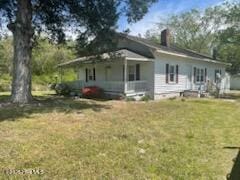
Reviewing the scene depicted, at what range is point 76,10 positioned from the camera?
15406 mm

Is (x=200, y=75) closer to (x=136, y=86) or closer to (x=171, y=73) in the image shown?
(x=171, y=73)

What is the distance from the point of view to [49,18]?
17031 millimetres

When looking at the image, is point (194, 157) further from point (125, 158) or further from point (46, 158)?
point (46, 158)

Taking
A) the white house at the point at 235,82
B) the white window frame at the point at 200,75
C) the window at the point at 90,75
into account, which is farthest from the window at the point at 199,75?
the white house at the point at 235,82

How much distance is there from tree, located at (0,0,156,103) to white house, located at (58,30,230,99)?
127 inches

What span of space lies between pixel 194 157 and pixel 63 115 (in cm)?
606

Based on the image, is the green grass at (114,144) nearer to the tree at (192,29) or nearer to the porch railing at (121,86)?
the porch railing at (121,86)

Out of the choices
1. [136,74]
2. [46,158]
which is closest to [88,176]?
[46,158]

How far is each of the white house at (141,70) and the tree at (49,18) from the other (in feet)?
10.6

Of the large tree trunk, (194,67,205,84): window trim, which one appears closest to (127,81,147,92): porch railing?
the large tree trunk

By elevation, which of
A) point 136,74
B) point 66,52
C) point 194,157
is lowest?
point 194,157

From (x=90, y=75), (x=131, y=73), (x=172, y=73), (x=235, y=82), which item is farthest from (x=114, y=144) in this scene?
(x=235, y=82)

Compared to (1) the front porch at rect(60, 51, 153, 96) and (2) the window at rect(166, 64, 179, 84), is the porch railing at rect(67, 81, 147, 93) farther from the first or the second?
(2) the window at rect(166, 64, 179, 84)

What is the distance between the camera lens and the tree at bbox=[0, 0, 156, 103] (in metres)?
14.2
